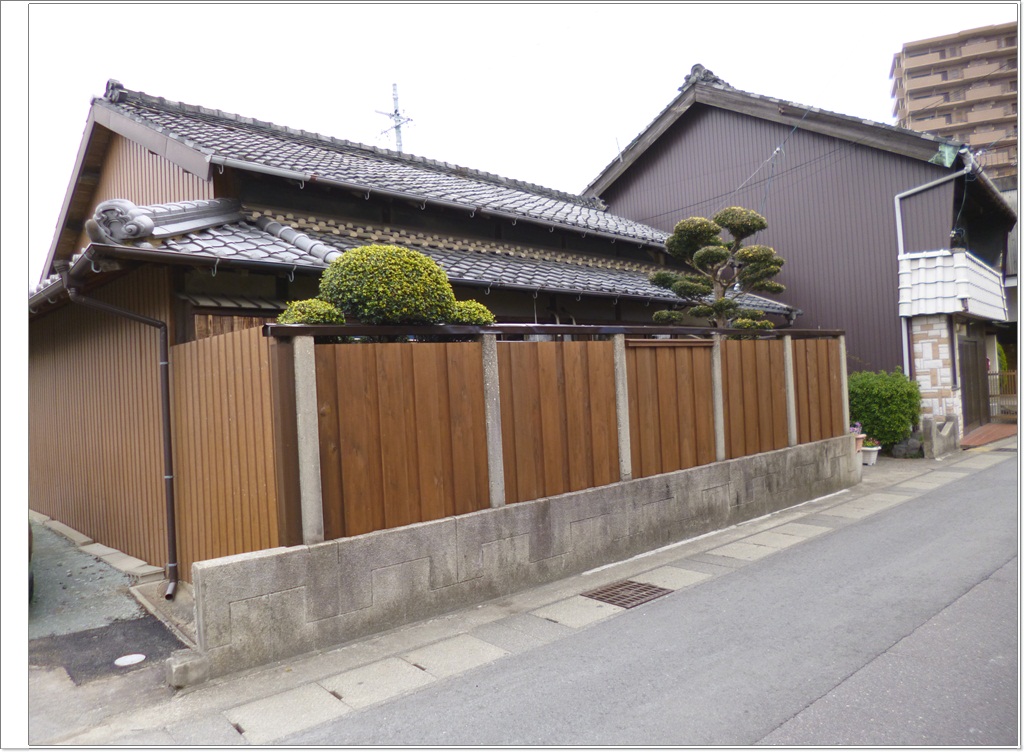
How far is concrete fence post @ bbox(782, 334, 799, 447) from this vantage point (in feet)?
32.0

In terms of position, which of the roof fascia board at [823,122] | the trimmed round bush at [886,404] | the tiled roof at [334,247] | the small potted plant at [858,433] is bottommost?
the small potted plant at [858,433]

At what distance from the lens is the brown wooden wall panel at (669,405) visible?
7.50m

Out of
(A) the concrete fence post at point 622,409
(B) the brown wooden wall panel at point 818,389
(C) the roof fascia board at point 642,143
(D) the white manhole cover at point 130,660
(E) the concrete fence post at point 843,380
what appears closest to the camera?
(D) the white manhole cover at point 130,660

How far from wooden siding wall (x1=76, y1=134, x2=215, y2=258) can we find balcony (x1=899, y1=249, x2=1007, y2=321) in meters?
13.1

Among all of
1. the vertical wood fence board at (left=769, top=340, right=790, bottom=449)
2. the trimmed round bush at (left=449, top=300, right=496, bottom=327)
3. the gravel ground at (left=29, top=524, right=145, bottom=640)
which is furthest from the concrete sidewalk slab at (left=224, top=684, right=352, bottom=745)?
the vertical wood fence board at (left=769, top=340, right=790, bottom=449)

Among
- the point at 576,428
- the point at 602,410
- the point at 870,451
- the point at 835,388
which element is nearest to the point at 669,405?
the point at 602,410

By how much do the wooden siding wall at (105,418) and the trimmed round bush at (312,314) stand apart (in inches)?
81.3

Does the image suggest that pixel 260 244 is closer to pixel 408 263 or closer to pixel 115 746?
pixel 408 263

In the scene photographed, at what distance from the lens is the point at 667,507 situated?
7.58m

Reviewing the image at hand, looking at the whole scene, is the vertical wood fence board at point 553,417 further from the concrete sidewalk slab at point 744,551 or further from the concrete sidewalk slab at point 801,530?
the concrete sidewalk slab at point 801,530

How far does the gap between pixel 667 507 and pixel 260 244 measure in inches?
201

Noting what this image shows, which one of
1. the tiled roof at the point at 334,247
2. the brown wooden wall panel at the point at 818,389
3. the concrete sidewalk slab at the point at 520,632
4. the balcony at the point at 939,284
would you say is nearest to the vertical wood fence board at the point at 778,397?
the brown wooden wall panel at the point at 818,389

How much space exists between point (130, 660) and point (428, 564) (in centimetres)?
216

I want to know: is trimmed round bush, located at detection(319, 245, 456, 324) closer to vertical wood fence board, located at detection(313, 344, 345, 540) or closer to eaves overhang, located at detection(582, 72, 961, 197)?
vertical wood fence board, located at detection(313, 344, 345, 540)
